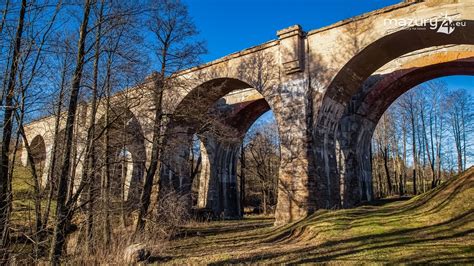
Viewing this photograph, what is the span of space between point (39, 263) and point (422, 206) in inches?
337

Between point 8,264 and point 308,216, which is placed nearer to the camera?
point 8,264

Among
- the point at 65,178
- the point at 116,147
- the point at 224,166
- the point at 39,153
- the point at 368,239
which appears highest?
the point at 224,166

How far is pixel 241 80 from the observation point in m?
14.0

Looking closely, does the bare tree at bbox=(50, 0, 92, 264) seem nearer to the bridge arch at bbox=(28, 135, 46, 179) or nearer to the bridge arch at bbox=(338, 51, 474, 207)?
the bridge arch at bbox=(28, 135, 46, 179)

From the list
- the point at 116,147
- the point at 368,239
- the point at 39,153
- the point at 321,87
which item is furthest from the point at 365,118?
the point at 39,153

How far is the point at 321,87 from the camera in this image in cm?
1191

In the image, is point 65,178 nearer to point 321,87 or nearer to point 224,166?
point 321,87

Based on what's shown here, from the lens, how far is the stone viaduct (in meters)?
10.5

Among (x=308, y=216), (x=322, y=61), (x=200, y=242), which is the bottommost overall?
(x=200, y=242)

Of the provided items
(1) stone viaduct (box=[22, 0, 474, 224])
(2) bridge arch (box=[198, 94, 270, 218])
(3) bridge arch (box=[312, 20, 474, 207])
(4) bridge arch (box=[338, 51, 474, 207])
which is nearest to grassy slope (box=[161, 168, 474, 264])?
(1) stone viaduct (box=[22, 0, 474, 224])

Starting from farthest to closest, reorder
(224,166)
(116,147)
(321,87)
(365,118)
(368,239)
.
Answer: (224,166), (365,118), (321,87), (116,147), (368,239)

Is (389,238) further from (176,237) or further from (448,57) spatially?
(448,57)

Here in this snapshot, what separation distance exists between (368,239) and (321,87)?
5745mm

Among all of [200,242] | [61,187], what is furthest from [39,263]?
[200,242]
